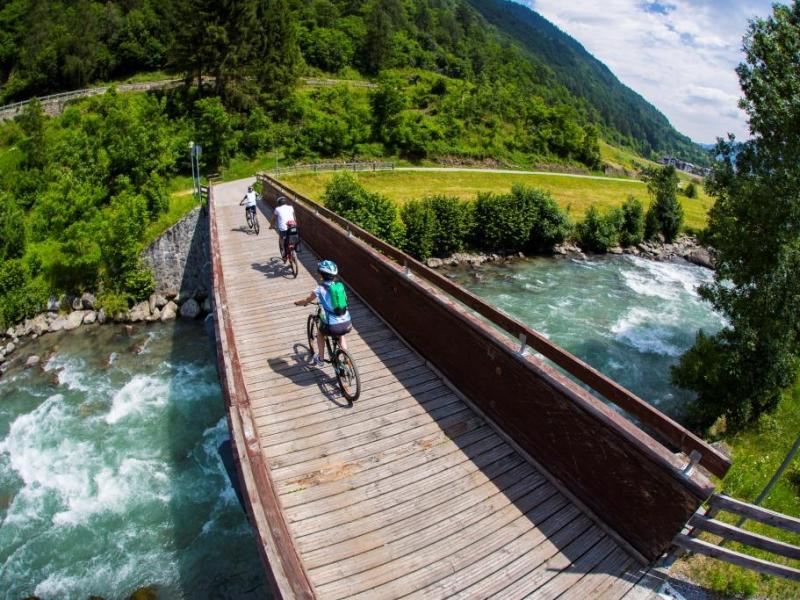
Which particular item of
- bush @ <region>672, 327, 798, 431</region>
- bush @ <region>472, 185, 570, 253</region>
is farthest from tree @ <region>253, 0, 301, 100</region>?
bush @ <region>672, 327, 798, 431</region>

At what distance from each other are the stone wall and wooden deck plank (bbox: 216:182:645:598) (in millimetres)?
19404

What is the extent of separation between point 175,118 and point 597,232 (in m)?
38.7

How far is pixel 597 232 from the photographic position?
119ft

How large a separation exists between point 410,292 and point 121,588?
9.02 meters

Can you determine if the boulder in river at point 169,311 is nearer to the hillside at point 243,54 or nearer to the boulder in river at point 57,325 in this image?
the boulder in river at point 57,325

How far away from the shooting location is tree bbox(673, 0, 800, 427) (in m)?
13.0

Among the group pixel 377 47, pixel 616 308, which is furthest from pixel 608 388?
pixel 377 47

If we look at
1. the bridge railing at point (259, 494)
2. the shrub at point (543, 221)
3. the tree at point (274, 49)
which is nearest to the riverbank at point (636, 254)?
the shrub at point (543, 221)

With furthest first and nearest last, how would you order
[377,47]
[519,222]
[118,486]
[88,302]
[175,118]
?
[377,47] → [175,118] → [519,222] → [88,302] → [118,486]

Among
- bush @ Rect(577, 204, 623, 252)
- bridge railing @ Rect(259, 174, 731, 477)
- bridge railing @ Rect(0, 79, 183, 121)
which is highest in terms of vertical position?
bridge railing @ Rect(0, 79, 183, 121)

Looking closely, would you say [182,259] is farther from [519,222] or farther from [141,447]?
[519,222]

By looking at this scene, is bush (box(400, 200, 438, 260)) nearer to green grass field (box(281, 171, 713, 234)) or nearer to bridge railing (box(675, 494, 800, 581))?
green grass field (box(281, 171, 713, 234))

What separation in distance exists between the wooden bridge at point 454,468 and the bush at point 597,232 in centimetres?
3152

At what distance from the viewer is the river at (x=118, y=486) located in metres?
10.4
